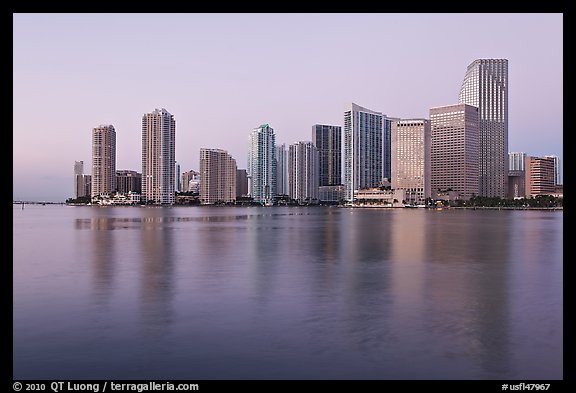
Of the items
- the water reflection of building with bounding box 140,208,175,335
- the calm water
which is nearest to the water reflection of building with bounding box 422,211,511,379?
the calm water

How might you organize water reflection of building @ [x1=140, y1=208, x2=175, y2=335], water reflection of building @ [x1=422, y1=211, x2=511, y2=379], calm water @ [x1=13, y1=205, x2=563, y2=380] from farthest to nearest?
water reflection of building @ [x1=140, y1=208, x2=175, y2=335] < water reflection of building @ [x1=422, y1=211, x2=511, y2=379] < calm water @ [x1=13, y1=205, x2=563, y2=380]

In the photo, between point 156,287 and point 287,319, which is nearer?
point 287,319

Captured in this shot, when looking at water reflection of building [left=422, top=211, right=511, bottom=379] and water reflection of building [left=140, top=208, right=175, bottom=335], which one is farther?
water reflection of building [left=140, top=208, right=175, bottom=335]

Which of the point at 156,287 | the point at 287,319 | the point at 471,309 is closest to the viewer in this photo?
the point at 287,319

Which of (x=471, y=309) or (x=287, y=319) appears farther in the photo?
(x=471, y=309)

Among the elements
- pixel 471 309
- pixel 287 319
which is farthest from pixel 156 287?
pixel 471 309

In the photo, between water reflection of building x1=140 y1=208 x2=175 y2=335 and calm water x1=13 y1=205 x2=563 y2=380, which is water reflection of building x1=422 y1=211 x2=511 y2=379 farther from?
water reflection of building x1=140 y1=208 x2=175 y2=335

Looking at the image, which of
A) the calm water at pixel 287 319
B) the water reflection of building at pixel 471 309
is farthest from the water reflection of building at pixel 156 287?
the water reflection of building at pixel 471 309

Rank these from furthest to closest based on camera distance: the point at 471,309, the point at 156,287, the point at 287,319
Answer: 1. the point at 156,287
2. the point at 471,309
3. the point at 287,319

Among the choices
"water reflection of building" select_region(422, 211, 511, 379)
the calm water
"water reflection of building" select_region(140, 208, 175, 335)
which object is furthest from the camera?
"water reflection of building" select_region(140, 208, 175, 335)

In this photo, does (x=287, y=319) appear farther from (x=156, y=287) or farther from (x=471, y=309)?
(x=156, y=287)

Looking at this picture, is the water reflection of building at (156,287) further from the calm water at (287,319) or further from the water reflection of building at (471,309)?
the water reflection of building at (471,309)
